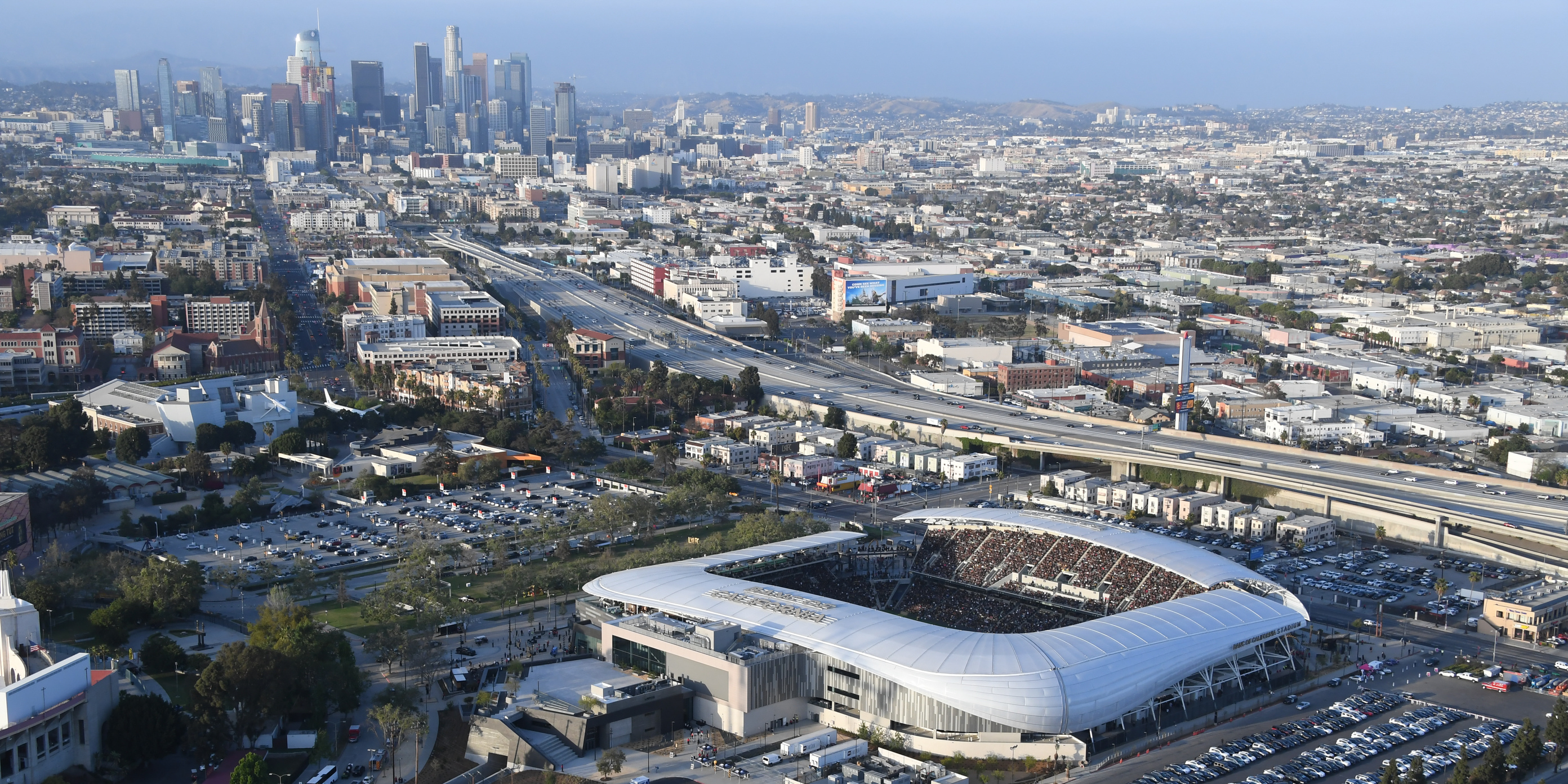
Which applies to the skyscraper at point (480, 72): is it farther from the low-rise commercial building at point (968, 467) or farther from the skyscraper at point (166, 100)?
the low-rise commercial building at point (968, 467)

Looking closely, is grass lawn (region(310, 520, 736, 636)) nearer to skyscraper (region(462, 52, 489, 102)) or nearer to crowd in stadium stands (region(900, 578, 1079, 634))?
crowd in stadium stands (region(900, 578, 1079, 634))

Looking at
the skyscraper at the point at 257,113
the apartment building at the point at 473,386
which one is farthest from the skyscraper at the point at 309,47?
the apartment building at the point at 473,386

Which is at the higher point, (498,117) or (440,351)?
(498,117)

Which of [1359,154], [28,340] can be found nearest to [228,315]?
[28,340]

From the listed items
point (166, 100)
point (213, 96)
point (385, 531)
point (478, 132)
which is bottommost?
point (385, 531)

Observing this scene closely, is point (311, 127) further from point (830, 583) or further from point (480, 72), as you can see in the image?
point (830, 583)

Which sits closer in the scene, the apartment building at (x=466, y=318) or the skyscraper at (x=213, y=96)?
the apartment building at (x=466, y=318)

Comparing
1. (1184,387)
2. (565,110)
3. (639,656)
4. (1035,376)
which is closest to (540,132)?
(565,110)
